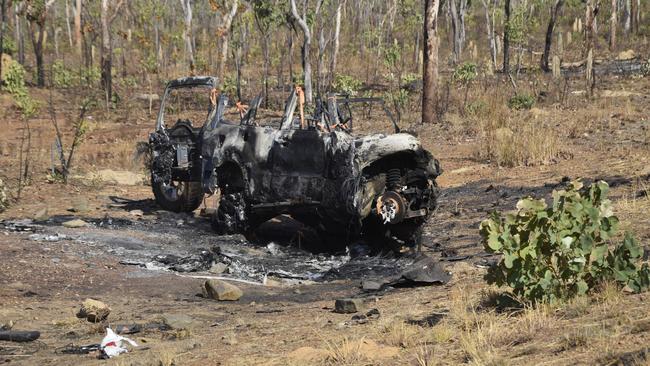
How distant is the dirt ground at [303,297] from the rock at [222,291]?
0.16 m

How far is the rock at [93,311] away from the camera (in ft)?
27.3

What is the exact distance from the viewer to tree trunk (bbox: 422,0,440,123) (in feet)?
75.6

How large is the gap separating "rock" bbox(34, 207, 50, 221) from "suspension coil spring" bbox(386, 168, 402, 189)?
5072mm

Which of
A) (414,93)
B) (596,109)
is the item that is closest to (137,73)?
(414,93)

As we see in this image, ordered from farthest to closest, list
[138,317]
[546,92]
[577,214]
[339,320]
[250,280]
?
[546,92], [250,280], [138,317], [339,320], [577,214]

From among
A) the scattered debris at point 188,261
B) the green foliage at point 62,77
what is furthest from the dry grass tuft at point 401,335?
the green foliage at point 62,77

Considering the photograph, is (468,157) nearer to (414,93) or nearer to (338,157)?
(338,157)

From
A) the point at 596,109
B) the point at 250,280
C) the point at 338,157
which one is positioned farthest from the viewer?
the point at 596,109

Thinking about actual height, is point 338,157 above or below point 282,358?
above

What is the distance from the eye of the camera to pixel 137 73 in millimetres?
48219

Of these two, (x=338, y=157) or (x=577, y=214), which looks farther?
(x=338, y=157)

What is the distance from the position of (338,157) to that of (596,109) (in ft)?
42.4

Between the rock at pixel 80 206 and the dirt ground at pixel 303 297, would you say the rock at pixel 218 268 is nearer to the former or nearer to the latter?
the dirt ground at pixel 303 297

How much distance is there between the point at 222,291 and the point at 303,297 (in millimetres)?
844
